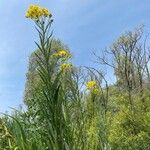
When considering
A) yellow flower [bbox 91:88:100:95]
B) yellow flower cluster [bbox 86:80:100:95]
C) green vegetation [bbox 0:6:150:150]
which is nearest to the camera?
green vegetation [bbox 0:6:150:150]

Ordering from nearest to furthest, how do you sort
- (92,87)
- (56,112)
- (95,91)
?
(56,112)
(95,91)
(92,87)

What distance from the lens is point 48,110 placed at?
10.5 ft

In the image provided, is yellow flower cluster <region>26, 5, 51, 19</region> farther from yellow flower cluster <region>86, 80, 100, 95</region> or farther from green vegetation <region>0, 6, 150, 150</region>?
yellow flower cluster <region>86, 80, 100, 95</region>

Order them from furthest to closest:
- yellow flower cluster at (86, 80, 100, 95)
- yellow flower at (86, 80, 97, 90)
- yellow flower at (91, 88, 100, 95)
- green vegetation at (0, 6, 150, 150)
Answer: yellow flower at (86, 80, 97, 90)
yellow flower cluster at (86, 80, 100, 95)
yellow flower at (91, 88, 100, 95)
green vegetation at (0, 6, 150, 150)

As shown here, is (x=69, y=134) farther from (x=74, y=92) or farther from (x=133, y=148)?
(x=133, y=148)

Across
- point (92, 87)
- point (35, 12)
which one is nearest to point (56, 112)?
point (35, 12)

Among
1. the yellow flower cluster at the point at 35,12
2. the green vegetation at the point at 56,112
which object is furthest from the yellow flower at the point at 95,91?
the yellow flower cluster at the point at 35,12

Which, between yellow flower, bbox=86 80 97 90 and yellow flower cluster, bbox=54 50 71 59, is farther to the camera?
yellow flower, bbox=86 80 97 90

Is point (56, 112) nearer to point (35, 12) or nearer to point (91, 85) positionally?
point (35, 12)

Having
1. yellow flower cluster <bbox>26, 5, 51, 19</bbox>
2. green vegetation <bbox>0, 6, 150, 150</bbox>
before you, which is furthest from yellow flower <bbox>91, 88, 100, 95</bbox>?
yellow flower cluster <bbox>26, 5, 51, 19</bbox>

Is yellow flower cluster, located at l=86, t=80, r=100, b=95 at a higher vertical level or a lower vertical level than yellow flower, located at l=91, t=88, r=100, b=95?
higher

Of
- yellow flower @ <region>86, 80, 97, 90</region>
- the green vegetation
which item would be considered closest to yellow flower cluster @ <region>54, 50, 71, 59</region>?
the green vegetation

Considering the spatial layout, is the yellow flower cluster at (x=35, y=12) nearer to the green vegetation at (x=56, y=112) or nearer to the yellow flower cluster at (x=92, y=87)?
the green vegetation at (x=56, y=112)

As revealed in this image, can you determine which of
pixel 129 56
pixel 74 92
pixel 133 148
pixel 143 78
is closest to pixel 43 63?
pixel 74 92
